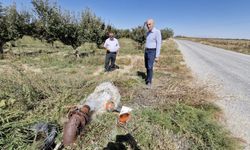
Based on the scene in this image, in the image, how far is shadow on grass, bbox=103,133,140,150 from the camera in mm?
2975

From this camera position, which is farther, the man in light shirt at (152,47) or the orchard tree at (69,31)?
the orchard tree at (69,31)

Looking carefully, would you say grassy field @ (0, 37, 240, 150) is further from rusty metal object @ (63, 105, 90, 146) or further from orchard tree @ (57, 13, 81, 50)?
orchard tree @ (57, 13, 81, 50)

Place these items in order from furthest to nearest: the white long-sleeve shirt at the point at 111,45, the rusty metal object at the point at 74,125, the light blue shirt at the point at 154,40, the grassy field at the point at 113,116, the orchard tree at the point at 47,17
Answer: the orchard tree at the point at 47,17 → the white long-sleeve shirt at the point at 111,45 → the light blue shirt at the point at 154,40 → the grassy field at the point at 113,116 → the rusty metal object at the point at 74,125

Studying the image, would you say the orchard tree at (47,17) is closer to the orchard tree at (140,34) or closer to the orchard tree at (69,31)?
the orchard tree at (69,31)

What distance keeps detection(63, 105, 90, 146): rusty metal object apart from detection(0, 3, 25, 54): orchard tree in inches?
620

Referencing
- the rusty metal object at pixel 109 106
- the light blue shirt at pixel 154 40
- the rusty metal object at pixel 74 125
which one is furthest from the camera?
the light blue shirt at pixel 154 40

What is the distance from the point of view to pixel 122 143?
119 inches

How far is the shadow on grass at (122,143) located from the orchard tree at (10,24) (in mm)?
16209

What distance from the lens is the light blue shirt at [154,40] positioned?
645 cm

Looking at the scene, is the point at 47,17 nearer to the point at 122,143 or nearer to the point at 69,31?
the point at 69,31

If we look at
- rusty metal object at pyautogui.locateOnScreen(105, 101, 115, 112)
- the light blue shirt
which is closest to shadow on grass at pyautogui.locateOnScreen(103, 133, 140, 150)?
rusty metal object at pyautogui.locateOnScreen(105, 101, 115, 112)

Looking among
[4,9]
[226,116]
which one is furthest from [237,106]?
[4,9]

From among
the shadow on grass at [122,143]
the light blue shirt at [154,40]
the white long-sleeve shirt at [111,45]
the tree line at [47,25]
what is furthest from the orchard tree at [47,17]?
the shadow on grass at [122,143]

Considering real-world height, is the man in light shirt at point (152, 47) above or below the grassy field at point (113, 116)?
above
